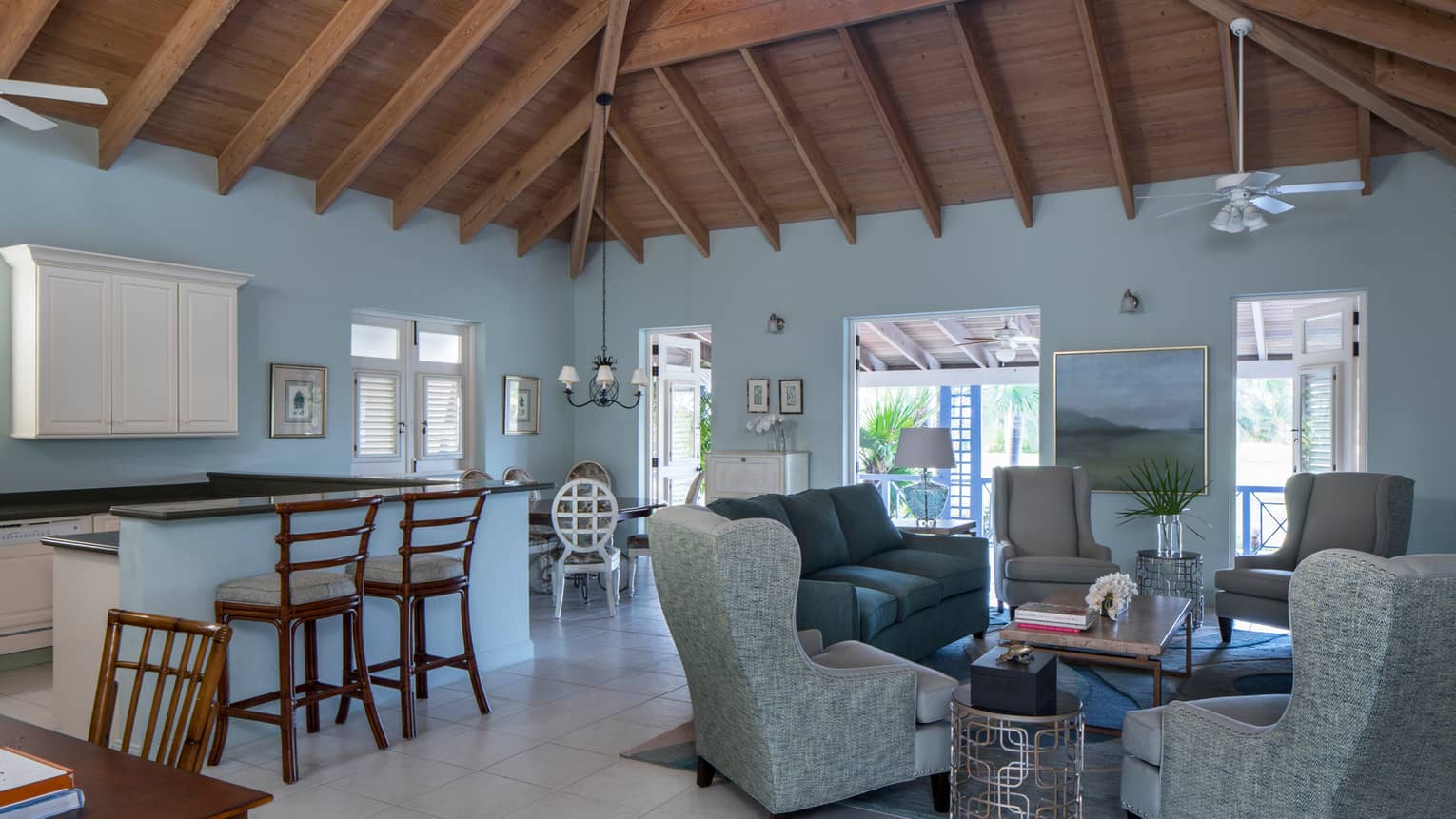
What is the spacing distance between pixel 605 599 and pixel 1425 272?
19.8 feet

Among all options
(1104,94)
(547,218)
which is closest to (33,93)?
(547,218)

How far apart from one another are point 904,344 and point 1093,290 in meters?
5.00

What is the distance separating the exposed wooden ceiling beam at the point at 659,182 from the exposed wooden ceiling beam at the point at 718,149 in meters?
0.50

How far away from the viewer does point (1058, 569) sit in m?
5.75

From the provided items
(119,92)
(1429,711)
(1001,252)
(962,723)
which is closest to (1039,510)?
(1001,252)

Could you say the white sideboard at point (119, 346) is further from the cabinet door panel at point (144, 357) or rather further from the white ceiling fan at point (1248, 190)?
the white ceiling fan at point (1248, 190)

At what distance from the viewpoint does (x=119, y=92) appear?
5762 millimetres

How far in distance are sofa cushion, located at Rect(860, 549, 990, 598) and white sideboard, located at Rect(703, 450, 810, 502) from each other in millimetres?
2287

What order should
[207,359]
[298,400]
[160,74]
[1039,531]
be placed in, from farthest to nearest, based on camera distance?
[298,400], [1039,531], [207,359], [160,74]

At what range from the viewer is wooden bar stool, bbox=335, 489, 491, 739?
405 cm

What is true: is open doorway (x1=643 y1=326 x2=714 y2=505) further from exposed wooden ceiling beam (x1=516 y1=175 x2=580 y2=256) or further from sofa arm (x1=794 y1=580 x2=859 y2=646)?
sofa arm (x1=794 y1=580 x2=859 y2=646)

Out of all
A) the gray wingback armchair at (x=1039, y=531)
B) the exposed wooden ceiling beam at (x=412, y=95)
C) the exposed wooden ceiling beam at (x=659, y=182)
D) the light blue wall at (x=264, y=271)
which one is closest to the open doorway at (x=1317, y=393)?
the gray wingback armchair at (x=1039, y=531)

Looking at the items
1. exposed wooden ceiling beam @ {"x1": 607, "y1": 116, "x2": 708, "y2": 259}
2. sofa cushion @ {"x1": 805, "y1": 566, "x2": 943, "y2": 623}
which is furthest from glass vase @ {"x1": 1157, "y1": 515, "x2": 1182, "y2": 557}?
exposed wooden ceiling beam @ {"x1": 607, "y1": 116, "x2": 708, "y2": 259}

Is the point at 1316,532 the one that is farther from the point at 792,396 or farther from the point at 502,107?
the point at 502,107
